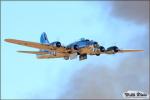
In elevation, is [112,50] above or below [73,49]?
below

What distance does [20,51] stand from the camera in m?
134

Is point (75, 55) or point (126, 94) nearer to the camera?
point (126, 94)

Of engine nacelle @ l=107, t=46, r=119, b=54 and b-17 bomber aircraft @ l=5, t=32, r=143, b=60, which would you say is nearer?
b-17 bomber aircraft @ l=5, t=32, r=143, b=60

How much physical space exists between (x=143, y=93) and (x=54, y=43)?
3591cm

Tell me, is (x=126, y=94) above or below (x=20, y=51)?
below

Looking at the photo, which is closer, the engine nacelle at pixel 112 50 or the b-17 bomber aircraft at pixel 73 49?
the b-17 bomber aircraft at pixel 73 49

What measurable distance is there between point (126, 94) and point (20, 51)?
41.0 meters

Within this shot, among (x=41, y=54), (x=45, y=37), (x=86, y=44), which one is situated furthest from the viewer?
(x=45, y=37)

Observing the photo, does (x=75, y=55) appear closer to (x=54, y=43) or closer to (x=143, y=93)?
(x=54, y=43)

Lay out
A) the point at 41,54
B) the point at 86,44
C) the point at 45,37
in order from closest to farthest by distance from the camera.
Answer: the point at 86,44 → the point at 41,54 → the point at 45,37

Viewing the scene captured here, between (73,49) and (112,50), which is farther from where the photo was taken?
(112,50)

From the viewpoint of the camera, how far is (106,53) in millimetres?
136000

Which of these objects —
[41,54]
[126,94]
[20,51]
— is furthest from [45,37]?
[126,94]

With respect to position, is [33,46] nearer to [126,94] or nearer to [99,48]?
[99,48]
